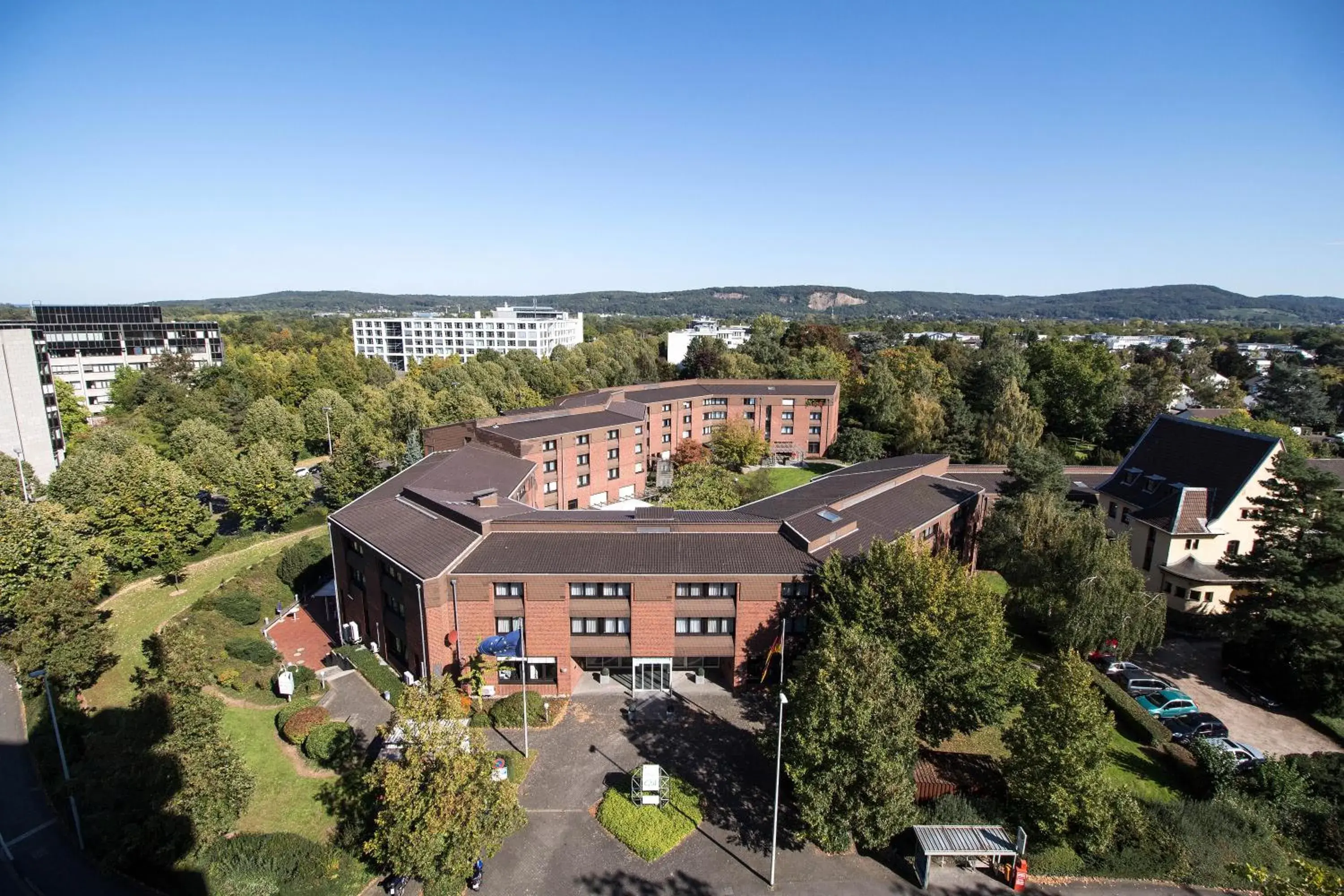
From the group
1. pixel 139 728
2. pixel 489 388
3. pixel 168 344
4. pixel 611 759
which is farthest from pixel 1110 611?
pixel 168 344

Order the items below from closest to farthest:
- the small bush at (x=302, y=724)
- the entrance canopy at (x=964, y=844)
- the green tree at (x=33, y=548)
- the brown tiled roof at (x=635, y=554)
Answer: the entrance canopy at (x=964, y=844), the small bush at (x=302, y=724), the brown tiled roof at (x=635, y=554), the green tree at (x=33, y=548)

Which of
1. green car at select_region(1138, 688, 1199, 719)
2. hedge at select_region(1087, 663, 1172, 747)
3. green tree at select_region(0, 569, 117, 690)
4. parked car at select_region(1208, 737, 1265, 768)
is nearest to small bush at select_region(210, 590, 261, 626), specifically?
green tree at select_region(0, 569, 117, 690)

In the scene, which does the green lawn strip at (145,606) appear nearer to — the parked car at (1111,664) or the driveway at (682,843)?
the driveway at (682,843)

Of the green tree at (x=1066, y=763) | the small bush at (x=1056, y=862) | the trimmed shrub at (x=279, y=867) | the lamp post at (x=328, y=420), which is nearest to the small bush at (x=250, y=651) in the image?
the trimmed shrub at (x=279, y=867)

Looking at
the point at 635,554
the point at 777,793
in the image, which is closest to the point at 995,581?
the point at 635,554

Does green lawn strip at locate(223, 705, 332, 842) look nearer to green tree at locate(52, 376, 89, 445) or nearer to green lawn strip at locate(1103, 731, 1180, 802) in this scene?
green lawn strip at locate(1103, 731, 1180, 802)

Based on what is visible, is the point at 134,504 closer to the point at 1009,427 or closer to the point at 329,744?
the point at 329,744
